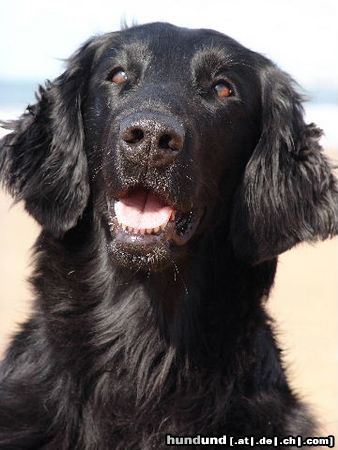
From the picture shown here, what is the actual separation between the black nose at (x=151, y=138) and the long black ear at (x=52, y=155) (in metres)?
0.59

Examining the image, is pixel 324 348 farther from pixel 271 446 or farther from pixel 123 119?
pixel 123 119

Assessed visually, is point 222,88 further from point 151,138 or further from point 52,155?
point 52,155

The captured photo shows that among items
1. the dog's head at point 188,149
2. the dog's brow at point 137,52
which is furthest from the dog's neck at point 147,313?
the dog's brow at point 137,52

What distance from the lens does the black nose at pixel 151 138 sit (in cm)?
381

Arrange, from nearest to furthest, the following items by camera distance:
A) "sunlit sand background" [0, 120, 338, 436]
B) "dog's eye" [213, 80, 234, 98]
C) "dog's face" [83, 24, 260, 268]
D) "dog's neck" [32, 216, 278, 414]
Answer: "dog's face" [83, 24, 260, 268] < "dog's neck" [32, 216, 278, 414] < "dog's eye" [213, 80, 234, 98] < "sunlit sand background" [0, 120, 338, 436]

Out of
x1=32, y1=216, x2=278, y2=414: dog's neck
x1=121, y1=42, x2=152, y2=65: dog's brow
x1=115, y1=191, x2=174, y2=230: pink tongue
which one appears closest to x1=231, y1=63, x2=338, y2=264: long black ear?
Answer: x1=32, y1=216, x2=278, y2=414: dog's neck

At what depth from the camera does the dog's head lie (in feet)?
13.5

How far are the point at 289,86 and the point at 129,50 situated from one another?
0.83m

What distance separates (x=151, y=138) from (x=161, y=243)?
1.50ft

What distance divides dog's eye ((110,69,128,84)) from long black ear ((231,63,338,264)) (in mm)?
702

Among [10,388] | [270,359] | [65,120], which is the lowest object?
[10,388]

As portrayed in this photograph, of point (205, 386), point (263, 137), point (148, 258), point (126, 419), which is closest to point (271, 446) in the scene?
point (205, 386)

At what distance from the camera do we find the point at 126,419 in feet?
13.7

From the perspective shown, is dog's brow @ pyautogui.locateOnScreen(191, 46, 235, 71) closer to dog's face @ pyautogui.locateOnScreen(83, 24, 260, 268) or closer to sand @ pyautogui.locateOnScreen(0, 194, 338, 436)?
dog's face @ pyautogui.locateOnScreen(83, 24, 260, 268)
